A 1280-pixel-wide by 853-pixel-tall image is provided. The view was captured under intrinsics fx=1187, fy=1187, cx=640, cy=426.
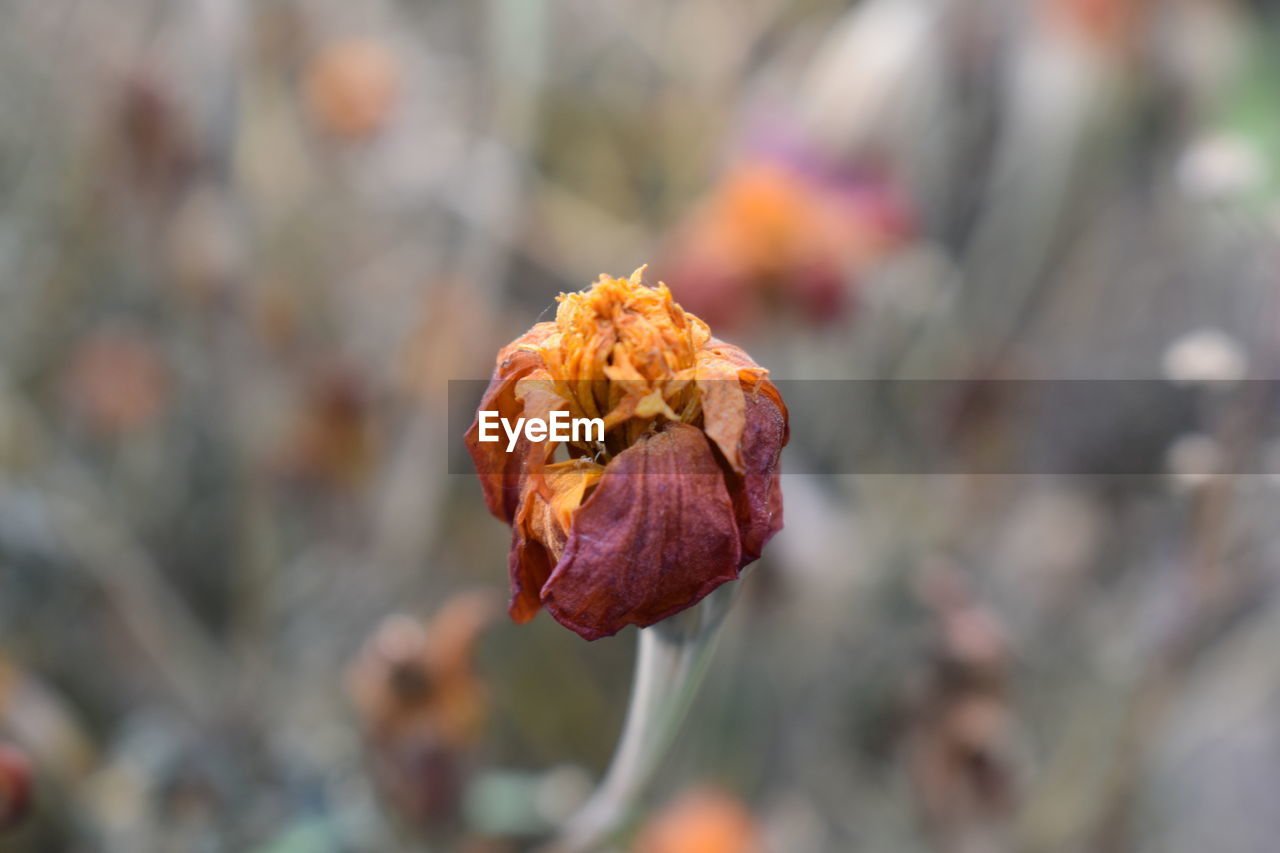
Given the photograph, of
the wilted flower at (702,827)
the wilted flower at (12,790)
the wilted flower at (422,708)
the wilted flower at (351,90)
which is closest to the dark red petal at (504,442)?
the wilted flower at (422,708)

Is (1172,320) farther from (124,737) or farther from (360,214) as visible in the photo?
(124,737)

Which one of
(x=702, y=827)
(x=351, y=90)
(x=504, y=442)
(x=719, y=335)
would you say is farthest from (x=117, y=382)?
(x=504, y=442)

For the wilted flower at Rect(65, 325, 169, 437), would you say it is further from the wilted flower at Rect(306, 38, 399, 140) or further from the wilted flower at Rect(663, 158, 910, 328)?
the wilted flower at Rect(663, 158, 910, 328)

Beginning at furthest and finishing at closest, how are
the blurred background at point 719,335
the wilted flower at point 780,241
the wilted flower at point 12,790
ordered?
1. the wilted flower at point 780,241
2. the blurred background at point 719,335
3. the wilted flower at point 12,790

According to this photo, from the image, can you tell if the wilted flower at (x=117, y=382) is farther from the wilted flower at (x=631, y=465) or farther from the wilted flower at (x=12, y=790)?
the wilted flower at (x=631, y=465)

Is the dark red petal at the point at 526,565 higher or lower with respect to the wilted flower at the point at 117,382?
lower

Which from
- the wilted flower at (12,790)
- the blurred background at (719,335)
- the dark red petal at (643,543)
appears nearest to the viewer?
the dark red petal at (643,543)

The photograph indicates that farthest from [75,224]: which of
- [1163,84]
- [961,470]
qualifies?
[1163,84]

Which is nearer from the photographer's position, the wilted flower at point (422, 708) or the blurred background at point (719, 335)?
the wilted flower at point (422, 708)

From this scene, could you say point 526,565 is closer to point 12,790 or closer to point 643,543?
point 643,543
